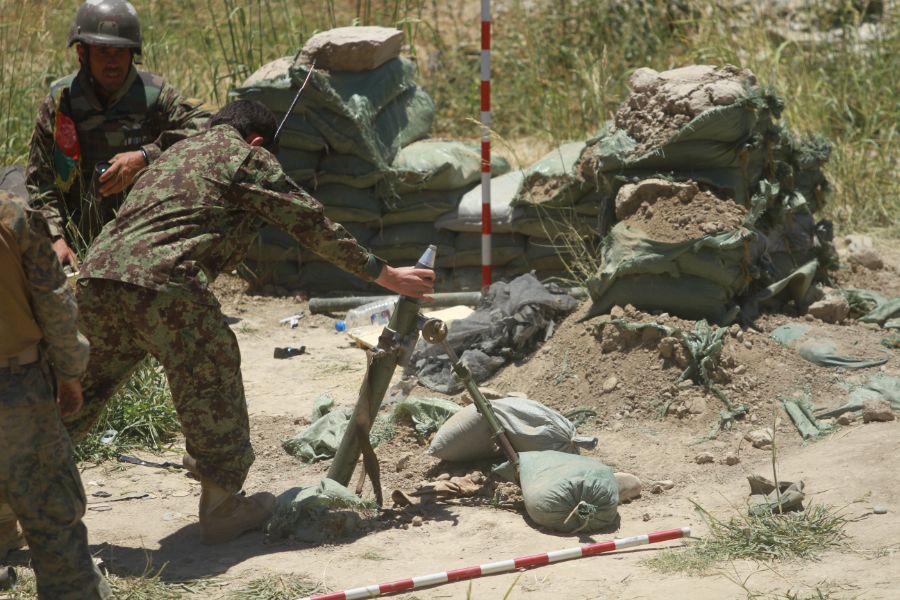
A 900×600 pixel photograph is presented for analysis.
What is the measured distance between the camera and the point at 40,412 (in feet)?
10.0

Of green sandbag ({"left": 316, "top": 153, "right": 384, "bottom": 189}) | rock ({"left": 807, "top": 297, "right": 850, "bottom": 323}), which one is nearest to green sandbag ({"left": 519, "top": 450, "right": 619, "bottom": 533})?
rock ({"left": 807, "top": 297, "right": 850, "bottom": 323})

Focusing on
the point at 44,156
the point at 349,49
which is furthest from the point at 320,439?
the point at 349,49

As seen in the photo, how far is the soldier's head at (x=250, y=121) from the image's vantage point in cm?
398

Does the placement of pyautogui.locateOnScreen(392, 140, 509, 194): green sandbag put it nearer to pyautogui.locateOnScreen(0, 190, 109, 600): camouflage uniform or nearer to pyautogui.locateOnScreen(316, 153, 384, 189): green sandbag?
pyautogui.locateOnScreen(316, 153, 384, 189): green sandbag

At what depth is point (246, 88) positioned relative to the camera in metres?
6.78

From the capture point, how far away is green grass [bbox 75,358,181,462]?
4.93m

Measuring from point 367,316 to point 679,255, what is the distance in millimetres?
2022

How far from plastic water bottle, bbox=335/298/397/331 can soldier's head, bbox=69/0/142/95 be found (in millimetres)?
1877

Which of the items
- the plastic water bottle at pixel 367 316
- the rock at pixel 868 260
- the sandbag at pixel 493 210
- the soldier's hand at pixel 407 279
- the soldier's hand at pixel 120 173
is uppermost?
the soldier's hand at pixel 120 173

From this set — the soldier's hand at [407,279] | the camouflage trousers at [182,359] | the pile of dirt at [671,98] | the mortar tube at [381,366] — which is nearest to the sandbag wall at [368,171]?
the pile of dirt at [671,98]

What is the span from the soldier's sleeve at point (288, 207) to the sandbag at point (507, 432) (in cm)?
84

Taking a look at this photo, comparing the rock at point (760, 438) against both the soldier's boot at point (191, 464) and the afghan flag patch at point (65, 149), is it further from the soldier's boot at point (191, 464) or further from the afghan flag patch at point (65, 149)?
the afghan flag patch at point (65, 149)

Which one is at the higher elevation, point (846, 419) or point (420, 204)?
point (420, 204)

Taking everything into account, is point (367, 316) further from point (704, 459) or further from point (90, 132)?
point (704, 459)
